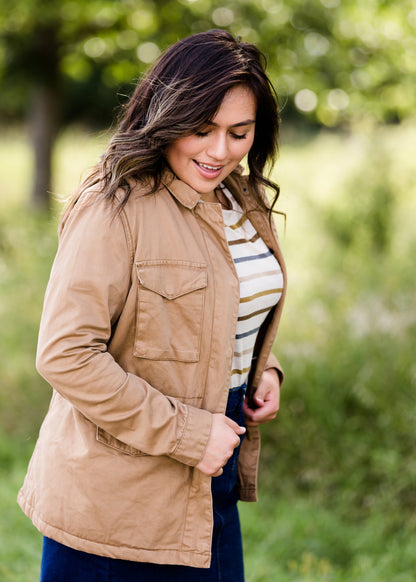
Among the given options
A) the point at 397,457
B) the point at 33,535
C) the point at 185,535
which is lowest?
the point at 33,535

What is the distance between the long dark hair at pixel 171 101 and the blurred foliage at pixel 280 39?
3.82 meters

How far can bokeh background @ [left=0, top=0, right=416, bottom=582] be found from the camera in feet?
10.7

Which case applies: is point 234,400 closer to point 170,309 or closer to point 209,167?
point 170,309

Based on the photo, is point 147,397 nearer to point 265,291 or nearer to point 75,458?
point 75,458

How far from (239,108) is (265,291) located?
18.8 inches

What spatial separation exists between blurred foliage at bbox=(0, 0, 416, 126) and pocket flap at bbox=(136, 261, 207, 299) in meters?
4.07

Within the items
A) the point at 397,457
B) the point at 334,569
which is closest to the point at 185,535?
the point at 334,569

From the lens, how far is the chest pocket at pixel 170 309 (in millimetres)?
1457

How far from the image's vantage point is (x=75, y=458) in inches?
59.9

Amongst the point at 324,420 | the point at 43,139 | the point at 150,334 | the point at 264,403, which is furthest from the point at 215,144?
the point at 43,139

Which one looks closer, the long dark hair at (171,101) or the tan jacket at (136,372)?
the tan jacket at (136,372)

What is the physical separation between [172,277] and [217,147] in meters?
0.34

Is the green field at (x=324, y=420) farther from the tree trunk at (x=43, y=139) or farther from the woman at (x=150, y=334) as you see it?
the tree trunk at (x=43, y=139)

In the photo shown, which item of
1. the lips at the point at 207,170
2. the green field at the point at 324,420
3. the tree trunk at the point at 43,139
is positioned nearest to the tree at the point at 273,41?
the tree trunk at the point at 43,139
